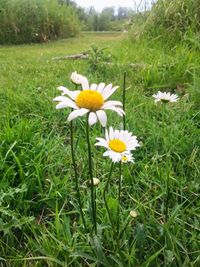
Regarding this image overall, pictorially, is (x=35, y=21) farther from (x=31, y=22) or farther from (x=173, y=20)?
(x=173, y=20)

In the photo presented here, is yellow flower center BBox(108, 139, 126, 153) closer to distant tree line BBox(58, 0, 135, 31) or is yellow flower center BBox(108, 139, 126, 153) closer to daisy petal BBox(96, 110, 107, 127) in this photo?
daisy petal BBox(96, 110, 107, 127)

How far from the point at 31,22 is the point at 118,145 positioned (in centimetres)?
688

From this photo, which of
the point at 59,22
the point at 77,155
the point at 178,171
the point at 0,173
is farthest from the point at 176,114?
the point at 59,22

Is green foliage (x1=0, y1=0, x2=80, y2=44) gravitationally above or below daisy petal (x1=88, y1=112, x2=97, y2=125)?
below

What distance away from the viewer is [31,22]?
729 centimetres

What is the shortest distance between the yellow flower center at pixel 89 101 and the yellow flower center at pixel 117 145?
14 cm

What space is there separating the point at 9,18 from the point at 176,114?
19.1 feet

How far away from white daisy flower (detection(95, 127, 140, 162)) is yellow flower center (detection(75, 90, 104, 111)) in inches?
4.3

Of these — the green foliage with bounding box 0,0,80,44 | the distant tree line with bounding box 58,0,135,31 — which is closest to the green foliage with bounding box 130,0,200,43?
the green foliage with bounding box 0,0,80,44

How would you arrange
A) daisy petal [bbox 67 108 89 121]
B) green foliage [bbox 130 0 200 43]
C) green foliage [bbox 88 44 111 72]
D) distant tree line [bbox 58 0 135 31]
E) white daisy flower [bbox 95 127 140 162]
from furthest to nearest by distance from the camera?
distant tree line [bbox 58 0 135 31]
green foliage [bbox 130 0 200 43]
green foliage [bbox 88 44 111 72]
white daisy flower [bbox 95 127 140 162]
daisy petal [bbox 67 108 89 121]

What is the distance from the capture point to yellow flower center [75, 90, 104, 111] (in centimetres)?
88

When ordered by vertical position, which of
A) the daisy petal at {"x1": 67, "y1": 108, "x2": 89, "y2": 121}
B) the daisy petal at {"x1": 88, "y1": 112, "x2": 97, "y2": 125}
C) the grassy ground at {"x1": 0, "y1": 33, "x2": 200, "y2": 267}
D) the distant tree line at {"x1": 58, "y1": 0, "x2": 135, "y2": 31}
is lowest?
the distant tree line at {"x1": 58, "y1": 0, "x2": 135, "y2": 31}

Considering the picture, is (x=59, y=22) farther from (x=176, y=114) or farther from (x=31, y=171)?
(x=31, y=171)

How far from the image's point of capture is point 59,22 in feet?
26.3
